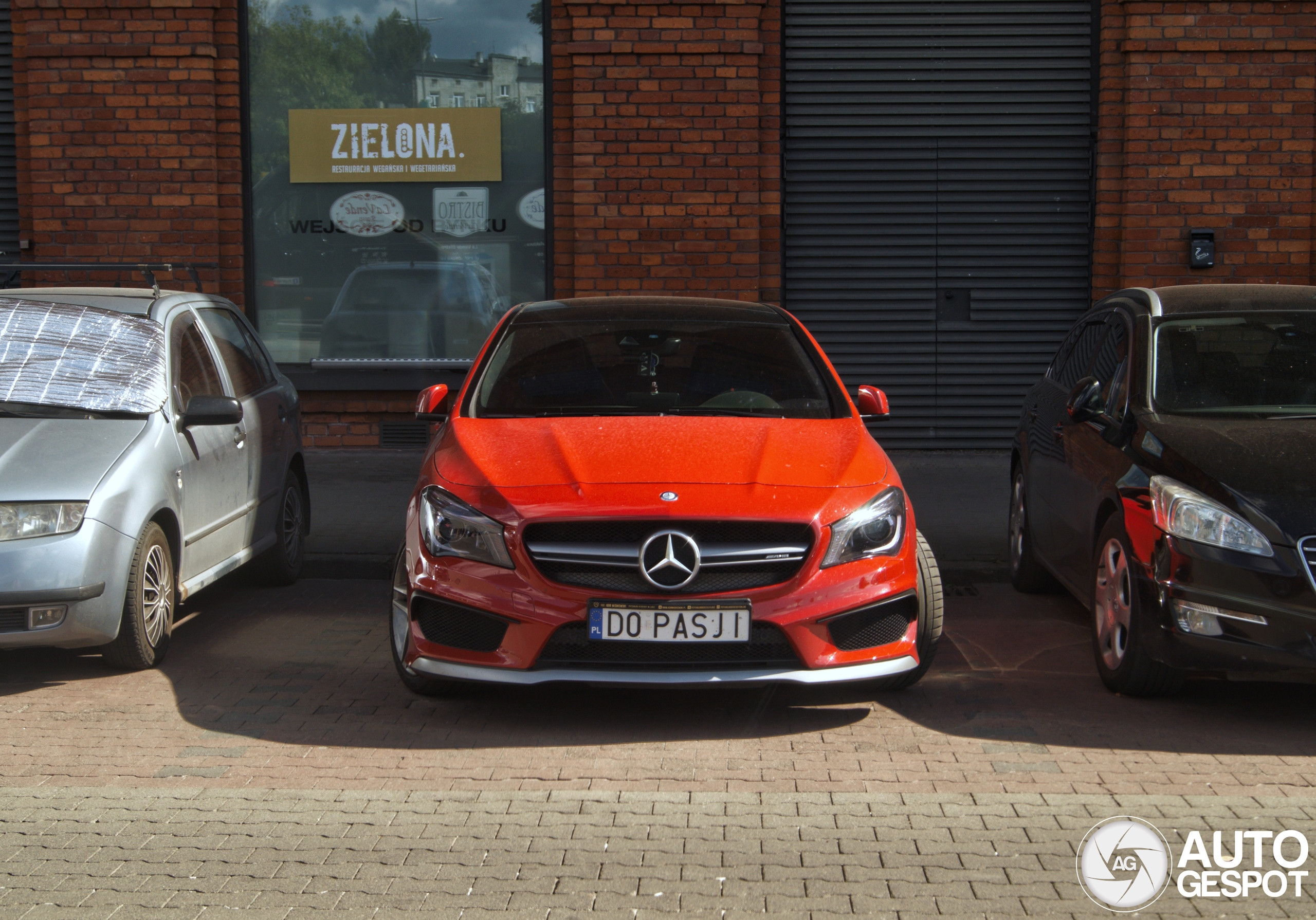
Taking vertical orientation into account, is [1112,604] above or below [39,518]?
below

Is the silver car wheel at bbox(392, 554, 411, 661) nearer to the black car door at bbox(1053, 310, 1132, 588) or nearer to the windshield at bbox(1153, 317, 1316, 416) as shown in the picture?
the black car door at bbox(1053, 310, 1132, 588)

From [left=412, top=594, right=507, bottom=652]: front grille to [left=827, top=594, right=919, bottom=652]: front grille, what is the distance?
1.14 metres

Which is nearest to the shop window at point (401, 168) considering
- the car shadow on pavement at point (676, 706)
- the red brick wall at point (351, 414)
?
the red brick wall at point (351, 414)

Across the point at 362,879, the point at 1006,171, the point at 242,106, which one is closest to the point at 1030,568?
the point at 362,879

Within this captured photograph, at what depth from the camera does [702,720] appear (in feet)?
16.4

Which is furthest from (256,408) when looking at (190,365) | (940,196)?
(940,196)

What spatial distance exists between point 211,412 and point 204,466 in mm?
299

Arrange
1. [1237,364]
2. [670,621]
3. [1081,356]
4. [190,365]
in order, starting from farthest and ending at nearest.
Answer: [1081,356] → [190,365] → [1237,364] → [670,621]

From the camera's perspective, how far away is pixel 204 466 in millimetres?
6285

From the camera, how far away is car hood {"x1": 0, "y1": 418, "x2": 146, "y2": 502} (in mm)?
5242

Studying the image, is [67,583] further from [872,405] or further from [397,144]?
[397,144]

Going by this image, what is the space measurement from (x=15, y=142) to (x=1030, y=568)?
30.4 ft

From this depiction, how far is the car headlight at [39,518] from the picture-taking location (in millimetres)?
5188

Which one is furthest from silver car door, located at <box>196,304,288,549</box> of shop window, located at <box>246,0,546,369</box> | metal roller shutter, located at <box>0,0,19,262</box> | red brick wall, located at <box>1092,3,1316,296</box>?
red brick wall, located at <box>1092,3,1316,296</box>
